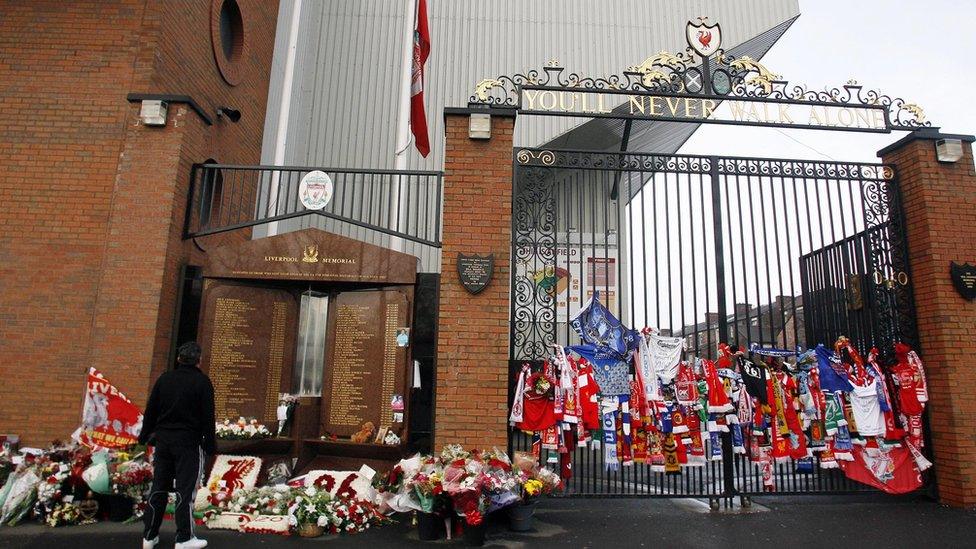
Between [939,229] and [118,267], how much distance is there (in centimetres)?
934

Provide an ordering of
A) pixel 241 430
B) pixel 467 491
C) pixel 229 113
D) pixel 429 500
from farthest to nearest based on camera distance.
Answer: pixel 229 113 < pixel 241 430 < pixel 429 500 < pixel 467 491

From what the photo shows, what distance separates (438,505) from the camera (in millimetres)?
4879

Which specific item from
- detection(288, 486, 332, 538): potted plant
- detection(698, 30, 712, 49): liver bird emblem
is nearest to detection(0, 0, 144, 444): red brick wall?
detection(288, 486, 332, 538): potted plant

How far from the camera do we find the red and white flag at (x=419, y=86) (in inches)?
356

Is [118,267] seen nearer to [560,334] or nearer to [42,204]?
[42,204]

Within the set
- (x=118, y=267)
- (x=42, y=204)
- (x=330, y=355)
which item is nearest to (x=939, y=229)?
(x=330, y=355)

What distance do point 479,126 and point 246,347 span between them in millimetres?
3635

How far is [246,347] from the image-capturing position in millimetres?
6512

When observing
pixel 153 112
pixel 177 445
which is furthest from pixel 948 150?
pixel 153 112

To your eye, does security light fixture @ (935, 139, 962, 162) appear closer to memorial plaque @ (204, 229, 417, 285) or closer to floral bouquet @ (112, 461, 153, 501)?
memorial plaque @ (204, 229, 417, 285)

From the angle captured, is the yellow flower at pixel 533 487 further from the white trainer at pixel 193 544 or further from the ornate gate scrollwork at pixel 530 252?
the white trainer at pixel 193 544

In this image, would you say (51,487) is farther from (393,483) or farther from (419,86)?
(419,86)

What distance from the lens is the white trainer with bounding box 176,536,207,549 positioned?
4.41 meters

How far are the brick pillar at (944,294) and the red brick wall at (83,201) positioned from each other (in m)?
8.62
